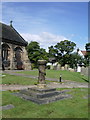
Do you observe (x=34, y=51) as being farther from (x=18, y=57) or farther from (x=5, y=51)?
(x=5, y=51)

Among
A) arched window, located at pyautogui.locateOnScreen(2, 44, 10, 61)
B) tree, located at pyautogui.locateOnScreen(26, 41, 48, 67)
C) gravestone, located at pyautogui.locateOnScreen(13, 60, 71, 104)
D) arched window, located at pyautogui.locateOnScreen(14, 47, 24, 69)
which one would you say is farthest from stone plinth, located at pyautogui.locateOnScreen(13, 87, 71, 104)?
tree, located at pyautogui.locateOnScreen(26, 41, 48, 67)

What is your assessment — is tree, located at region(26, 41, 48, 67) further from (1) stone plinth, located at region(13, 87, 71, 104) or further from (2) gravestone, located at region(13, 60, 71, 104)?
(1) stone plinth, located at region(13, 87, 71, 104)

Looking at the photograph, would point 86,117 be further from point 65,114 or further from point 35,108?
point 35,108

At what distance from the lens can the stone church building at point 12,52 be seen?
27844 millimetres

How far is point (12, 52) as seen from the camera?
29.3m

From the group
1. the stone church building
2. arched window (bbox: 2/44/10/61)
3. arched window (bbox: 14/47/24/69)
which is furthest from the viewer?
arched window (bbox: 14/47/24/69)

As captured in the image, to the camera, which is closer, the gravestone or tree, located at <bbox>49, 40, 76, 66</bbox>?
the gravestone

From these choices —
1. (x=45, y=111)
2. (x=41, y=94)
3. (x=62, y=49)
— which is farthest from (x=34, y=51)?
(x=45, y=111)

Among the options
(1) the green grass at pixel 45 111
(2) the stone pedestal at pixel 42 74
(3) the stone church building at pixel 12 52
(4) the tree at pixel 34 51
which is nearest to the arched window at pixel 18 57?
(3) the stone church building at pixel 12 52

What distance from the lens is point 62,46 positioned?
168 ft

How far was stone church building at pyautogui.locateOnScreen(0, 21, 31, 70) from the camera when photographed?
27.8m

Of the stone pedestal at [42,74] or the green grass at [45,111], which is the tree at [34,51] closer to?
the stone pedestal at [42,74]

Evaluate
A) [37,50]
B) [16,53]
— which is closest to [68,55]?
[37,50]

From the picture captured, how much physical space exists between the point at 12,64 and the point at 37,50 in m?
21.9
